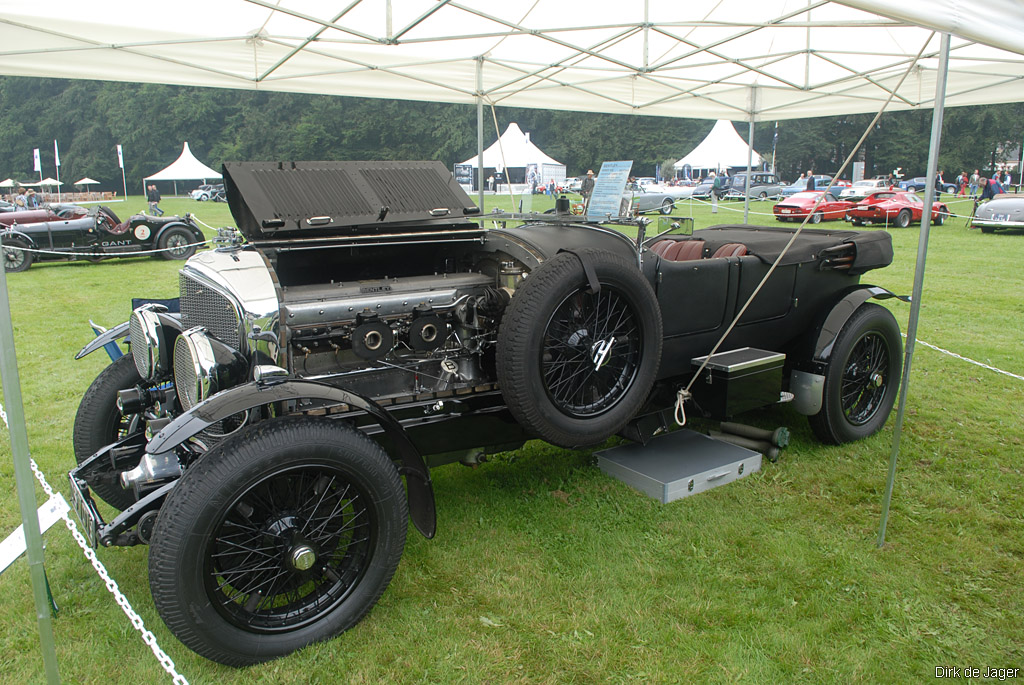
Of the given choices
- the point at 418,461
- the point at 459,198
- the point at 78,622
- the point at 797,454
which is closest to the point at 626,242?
the point at 459,198

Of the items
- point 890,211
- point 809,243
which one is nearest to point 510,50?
point 809,243

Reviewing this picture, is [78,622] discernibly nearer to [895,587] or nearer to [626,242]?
[626,242]

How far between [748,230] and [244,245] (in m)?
3.62

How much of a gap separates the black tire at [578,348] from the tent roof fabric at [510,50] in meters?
2.47

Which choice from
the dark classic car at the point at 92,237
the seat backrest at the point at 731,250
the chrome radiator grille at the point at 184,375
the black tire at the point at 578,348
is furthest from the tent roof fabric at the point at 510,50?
the dark classic car at the point at 92,237

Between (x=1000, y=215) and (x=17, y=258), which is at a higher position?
(x=1000, y=215)

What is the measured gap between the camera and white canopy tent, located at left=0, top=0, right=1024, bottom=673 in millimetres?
5059

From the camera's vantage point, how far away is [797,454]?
4.37m

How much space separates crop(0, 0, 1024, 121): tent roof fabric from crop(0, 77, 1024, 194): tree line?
3482cm

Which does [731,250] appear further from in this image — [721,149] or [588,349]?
[721,149]

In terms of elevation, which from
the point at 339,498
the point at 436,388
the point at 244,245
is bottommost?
the point at 339,498

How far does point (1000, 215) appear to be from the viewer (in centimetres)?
1691

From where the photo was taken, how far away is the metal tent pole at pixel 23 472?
1.96 meters

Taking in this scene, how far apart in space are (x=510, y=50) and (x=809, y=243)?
353 cm
